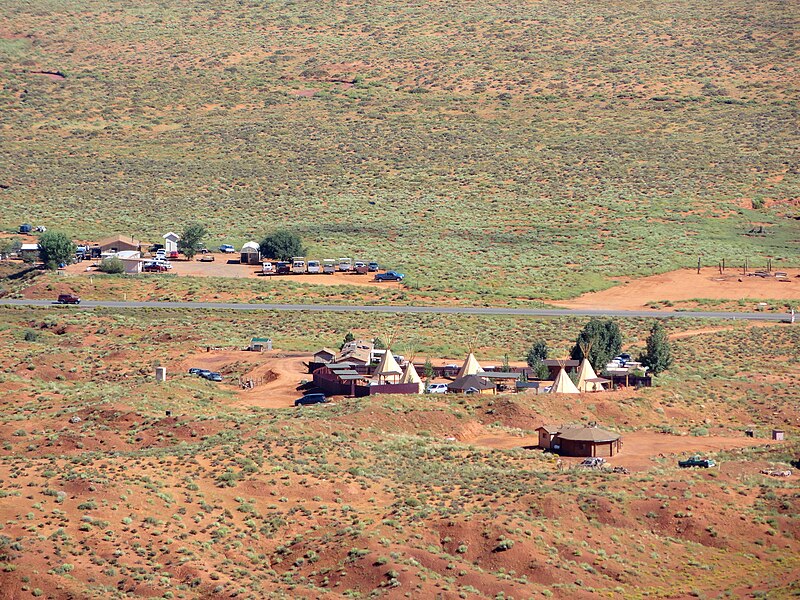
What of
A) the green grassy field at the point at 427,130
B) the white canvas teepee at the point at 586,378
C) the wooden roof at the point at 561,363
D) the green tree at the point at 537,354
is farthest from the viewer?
the green grassy field at the point at 427,130

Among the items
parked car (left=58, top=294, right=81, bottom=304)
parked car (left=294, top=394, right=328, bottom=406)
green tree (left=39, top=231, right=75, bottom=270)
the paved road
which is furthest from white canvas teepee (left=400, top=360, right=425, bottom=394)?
green tree (left=39, top=231, right=75, bottom=270)

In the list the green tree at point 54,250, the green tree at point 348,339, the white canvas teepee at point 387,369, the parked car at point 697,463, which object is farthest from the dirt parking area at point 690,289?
the parked car at point 697,463

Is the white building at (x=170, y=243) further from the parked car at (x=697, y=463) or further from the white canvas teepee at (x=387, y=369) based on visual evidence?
the parked car at (x=697, y=463)

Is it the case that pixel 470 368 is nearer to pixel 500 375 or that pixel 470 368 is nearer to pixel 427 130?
pixel 500 375

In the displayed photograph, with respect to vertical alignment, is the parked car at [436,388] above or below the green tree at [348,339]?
above

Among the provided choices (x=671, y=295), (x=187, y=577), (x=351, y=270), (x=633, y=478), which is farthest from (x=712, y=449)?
(x=351, y=270)
